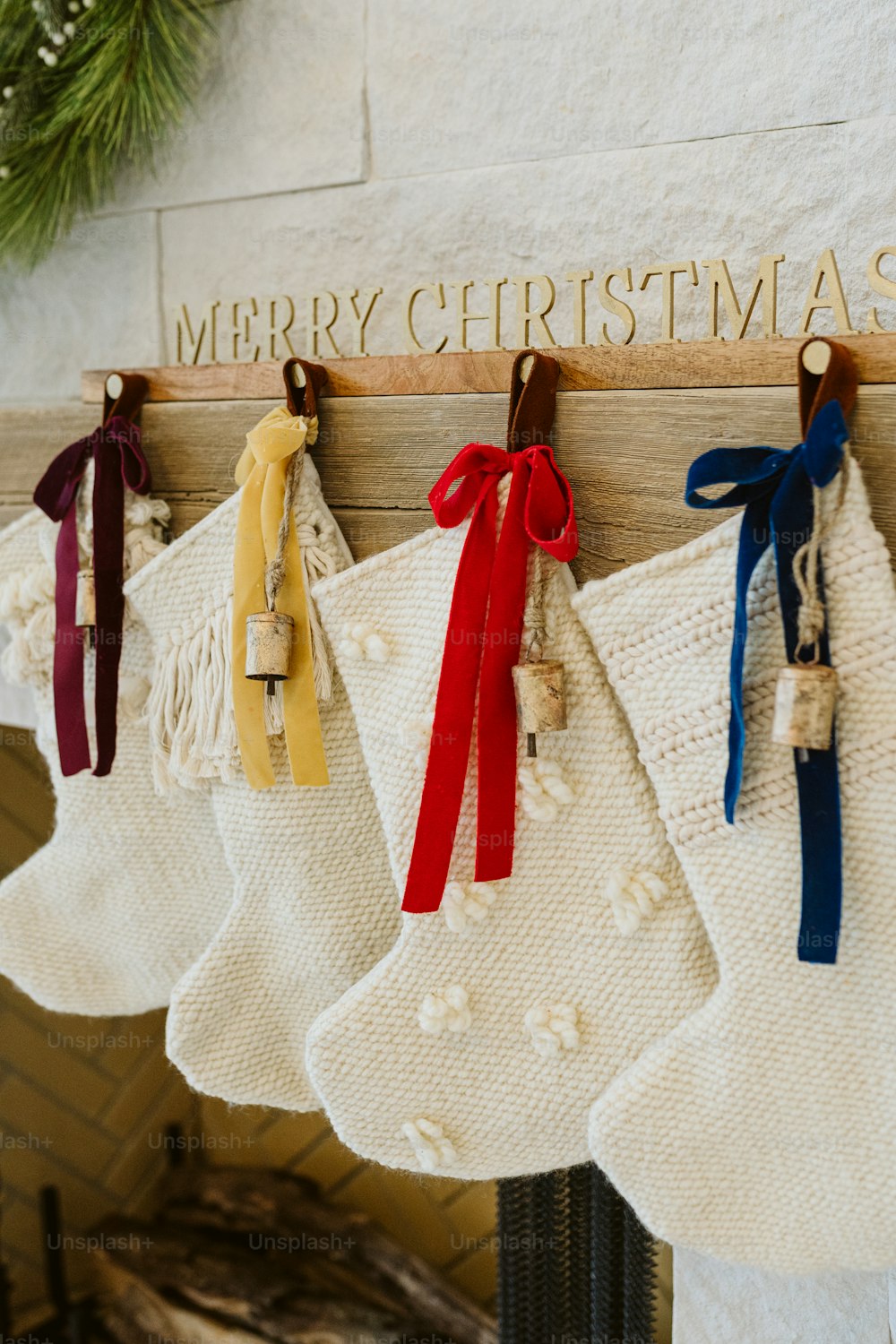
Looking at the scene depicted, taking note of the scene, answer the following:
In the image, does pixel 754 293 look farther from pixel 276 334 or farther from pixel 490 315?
pixel 276 334

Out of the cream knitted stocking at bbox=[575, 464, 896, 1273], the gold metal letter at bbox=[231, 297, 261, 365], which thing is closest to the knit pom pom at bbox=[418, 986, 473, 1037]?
the cream knitted stocking at bbox=[575, 464, 896, 1273]

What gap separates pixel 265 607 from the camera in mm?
981

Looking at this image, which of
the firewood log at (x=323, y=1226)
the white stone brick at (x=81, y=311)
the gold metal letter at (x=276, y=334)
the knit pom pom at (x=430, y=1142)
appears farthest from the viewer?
the firewood log at (x=323, y=1226)

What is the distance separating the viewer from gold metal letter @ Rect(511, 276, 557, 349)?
3.24ft

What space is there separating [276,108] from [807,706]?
39.3 inches

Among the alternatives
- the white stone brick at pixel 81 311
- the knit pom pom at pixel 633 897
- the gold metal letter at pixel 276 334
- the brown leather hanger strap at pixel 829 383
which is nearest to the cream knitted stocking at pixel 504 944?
the knit pom pom at pixel 633 897

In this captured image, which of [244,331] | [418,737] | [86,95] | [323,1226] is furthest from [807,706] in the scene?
[323,1226]

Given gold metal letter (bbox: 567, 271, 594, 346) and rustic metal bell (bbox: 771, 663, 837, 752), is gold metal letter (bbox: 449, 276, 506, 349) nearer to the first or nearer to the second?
gold metal letter (bbox: 567, 271, 594, 346)

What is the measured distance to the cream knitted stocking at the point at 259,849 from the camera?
3.32 ft

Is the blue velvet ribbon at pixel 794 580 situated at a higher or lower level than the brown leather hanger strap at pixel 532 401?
lower

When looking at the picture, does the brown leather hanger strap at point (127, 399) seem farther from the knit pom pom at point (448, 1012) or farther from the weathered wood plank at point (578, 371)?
the knit pom pom at point (448, 1012)

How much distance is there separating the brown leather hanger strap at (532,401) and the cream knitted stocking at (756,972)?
13cm

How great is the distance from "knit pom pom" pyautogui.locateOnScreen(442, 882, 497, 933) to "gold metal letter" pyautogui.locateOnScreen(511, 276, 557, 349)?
18.9 inches

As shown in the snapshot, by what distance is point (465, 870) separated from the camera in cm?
91
